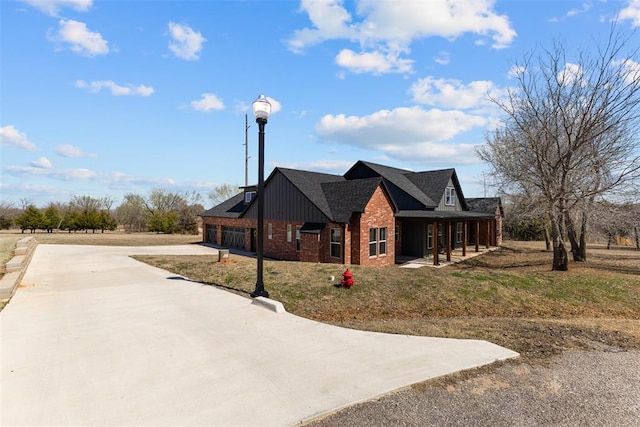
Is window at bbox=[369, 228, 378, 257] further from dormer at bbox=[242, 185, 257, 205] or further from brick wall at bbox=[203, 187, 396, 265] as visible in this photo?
dormer at bbox=[242, 185, 257, 205]

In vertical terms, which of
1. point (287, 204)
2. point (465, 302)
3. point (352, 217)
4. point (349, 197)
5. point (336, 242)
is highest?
point (349, 197)

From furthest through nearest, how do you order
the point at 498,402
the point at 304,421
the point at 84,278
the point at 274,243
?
1. the point at 274,243
2. the point at 84,278
3. the point at 498,402
4. the point at 304,421

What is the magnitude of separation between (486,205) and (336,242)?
2118 cm

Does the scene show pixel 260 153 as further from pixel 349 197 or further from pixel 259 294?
pixel 349 197

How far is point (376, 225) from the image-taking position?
19172 millimetres

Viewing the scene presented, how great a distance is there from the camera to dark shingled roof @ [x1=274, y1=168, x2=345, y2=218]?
19.8 m

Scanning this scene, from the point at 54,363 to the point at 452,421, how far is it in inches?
252

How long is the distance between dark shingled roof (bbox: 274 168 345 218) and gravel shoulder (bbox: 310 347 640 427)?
46.6ft

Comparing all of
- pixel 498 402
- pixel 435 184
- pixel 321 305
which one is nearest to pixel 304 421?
pixel 498 402

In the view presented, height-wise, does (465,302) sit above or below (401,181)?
below

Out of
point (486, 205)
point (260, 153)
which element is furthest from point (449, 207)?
point (260, 153)

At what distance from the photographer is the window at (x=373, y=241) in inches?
746

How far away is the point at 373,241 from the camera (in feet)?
62.8

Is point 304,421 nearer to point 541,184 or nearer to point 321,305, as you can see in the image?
point 321,305
